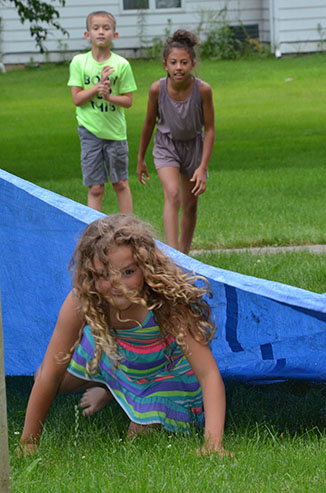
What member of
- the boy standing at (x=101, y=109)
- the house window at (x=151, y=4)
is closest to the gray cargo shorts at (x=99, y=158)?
the boy standing at (x=101, y=109)

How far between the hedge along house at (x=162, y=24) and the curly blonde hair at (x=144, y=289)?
2329 centimetres

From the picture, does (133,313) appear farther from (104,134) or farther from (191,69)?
(104,134)

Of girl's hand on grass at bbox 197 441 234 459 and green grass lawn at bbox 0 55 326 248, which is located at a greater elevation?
Result: girl's hand on grass at bbox 197 441 234 459

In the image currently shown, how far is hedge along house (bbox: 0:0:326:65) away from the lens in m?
25.4

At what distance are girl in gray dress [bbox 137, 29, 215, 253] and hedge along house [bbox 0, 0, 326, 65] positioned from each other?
65.7 feet

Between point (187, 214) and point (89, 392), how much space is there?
2.95m

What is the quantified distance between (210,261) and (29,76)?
64.7 ft

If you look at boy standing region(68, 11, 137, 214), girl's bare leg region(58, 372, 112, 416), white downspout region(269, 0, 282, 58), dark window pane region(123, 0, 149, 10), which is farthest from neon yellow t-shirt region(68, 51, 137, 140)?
dark window pane region(123, 0, 149, 10)

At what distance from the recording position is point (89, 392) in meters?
3.70

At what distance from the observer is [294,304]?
124 inches

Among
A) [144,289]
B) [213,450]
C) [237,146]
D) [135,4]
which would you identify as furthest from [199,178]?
[135,4]

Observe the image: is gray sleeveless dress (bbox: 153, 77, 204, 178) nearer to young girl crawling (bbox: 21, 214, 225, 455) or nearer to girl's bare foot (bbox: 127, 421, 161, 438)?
young girl crawling (bbox: 21, 214, 225, 455)

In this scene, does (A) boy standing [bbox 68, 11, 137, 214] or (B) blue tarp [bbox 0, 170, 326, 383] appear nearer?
(B) blue tarp [bbox 0, 170, 326, 383]

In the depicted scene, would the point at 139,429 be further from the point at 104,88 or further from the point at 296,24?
the point at 296,24
